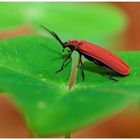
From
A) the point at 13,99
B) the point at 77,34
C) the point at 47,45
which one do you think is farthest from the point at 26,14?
the point at 13,99

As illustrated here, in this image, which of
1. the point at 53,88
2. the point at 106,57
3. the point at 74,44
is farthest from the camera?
the point at 74,44

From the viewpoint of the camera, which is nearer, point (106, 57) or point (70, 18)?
point (106, 57)

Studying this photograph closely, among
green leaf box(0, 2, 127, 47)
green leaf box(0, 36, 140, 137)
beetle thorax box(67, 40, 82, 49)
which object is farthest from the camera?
green leaf box(0, 2, 127, 47)

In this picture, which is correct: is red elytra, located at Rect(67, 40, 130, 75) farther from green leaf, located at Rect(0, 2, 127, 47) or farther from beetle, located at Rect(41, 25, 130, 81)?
green leaf, located at Rect(0, 2, 127, 47)

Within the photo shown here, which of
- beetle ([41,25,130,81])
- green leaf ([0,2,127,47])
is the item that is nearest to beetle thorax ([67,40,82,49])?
beetle ([41,25,130,81])

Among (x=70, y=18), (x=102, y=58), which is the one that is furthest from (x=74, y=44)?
(x=70, y=18)

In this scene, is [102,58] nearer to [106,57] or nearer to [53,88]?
[106,57]
